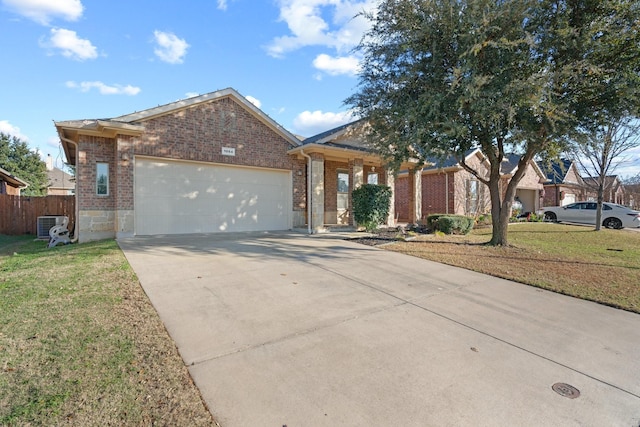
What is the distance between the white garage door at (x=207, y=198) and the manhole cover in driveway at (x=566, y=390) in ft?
34.1

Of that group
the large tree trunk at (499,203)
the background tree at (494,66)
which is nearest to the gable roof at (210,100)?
the background tree at (494,66)

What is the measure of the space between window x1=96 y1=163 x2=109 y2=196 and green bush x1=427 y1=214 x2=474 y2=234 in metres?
11.5

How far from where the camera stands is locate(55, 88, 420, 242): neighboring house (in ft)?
33.0

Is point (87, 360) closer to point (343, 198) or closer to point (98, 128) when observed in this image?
point (98, 128)

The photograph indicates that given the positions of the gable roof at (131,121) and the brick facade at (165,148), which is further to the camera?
the brick facade at (165,148)

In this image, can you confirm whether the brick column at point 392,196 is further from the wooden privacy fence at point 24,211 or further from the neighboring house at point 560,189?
the neighboring house at point 560,189

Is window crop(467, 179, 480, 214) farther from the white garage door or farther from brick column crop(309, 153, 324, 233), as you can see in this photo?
the white garage door

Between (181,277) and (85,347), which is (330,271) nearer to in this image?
(181,277)

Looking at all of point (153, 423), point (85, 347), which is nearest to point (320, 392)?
point (153, 423)

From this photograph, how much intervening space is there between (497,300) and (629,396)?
92.5 inches

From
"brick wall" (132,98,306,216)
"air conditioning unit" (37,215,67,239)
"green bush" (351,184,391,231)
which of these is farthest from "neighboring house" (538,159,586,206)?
"air conditioning unit" (37,215,67,239)

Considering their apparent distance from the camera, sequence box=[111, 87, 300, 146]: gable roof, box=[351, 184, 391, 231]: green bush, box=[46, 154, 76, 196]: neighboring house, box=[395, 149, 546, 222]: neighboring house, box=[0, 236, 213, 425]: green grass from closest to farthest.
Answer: box=[0, 236, 213, 425]: green grass < box=[111, 87, 300, 146]: gable roof < box=[351, 184, 391, 231]: green bush < box=[395, 149, 546, 222]: neighboring house < box=[46, 154, 76, 196]: neighboring house

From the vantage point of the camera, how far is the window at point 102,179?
10.4 m

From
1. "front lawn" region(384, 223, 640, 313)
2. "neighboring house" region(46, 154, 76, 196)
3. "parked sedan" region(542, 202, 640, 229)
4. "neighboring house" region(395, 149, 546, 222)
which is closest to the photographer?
"front lawn" region(384, 223, 640, 313)
